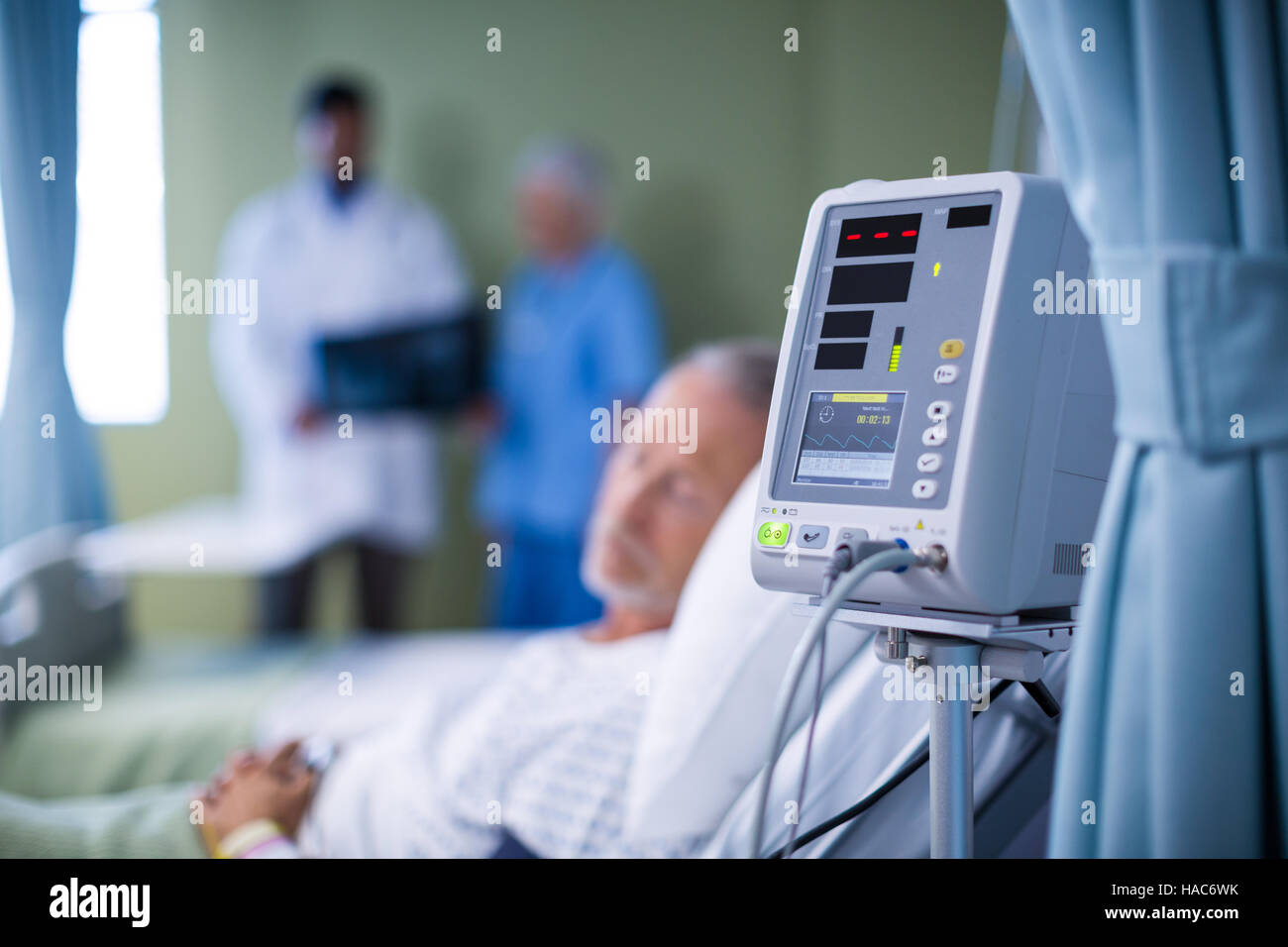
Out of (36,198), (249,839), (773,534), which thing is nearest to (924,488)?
(773,534)

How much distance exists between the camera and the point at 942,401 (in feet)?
2.36

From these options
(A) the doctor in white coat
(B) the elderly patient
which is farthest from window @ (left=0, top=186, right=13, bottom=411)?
(A) the doctor in white coat

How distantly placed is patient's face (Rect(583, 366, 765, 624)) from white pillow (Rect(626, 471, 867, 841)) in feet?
0.82

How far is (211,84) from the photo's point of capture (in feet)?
11.8

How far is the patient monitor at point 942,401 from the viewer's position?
2.31 feet

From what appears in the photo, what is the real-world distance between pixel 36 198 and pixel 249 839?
2.55 feet

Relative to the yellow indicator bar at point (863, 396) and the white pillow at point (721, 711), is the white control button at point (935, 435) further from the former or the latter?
the white pillow at point (721, 711)

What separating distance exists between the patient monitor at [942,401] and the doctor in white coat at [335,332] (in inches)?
97.0

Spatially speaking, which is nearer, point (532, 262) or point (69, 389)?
point (69, 389)

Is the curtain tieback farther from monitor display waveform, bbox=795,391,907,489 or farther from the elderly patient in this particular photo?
the elderly patient

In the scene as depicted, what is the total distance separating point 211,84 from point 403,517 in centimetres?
166
